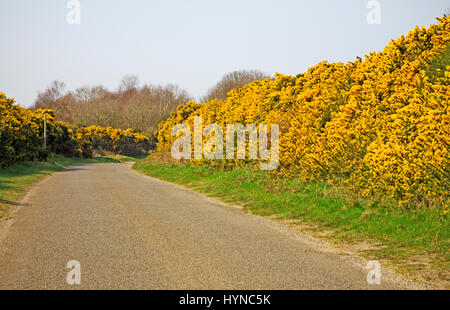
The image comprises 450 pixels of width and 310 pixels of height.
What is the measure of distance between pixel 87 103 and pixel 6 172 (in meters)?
56.4

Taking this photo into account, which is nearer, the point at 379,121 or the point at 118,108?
the point at 379,121

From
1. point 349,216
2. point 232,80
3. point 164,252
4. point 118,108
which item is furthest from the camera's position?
point 118,108

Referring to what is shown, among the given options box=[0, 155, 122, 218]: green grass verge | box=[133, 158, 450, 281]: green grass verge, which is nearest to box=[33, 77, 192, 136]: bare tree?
box=[0, 155, 122, 218]: green grass verge

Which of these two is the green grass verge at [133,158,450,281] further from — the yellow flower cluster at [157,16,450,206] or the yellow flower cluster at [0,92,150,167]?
the yellow flower cluster at [0,92,150,167]

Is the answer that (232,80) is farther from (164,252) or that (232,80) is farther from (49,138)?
(164,252)

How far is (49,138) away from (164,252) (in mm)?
38339

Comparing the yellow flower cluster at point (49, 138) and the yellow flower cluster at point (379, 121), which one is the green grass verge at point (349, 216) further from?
the yellow flower cluster at point (49, 138)

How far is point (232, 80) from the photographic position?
62312mm

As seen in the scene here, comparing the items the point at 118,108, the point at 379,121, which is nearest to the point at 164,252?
the point at 379,121

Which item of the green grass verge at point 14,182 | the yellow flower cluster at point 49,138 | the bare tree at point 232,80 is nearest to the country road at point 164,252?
the green grass verge at point 14,182

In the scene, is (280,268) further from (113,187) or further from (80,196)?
(113,187)

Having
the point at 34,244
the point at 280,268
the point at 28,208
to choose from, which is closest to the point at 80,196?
the point at 28,208

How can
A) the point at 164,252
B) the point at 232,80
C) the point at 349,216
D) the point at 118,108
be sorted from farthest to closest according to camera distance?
the point at 118,108, the point at 232,80, the point at 349,216, the point at 164,252
